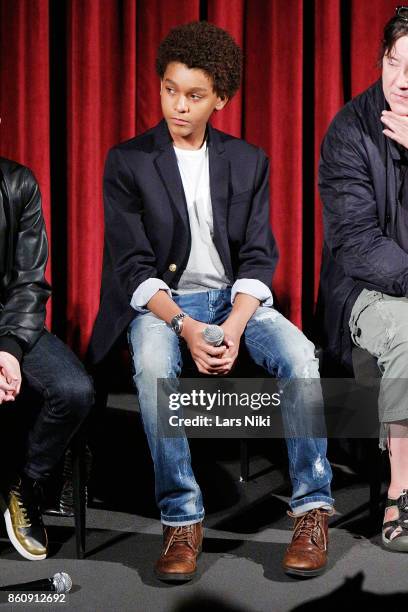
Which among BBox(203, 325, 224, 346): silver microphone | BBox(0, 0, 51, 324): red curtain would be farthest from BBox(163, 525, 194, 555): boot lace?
BBox(0, 0, 51, 324): red curtain

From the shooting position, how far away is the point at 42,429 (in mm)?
2320

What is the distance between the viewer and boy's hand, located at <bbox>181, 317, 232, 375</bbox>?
236 centimetres

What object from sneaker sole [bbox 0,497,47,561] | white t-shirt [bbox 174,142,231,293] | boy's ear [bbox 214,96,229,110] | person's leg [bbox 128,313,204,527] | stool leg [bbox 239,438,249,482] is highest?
boy's ear [bbox 214,96,229,110]

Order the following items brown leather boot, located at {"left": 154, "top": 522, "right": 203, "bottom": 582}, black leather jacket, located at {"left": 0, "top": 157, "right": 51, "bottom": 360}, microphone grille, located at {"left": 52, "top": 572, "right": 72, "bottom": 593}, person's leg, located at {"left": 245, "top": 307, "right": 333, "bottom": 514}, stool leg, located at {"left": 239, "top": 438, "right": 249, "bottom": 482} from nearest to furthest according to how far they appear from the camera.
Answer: microphone grille, located at {"left": 52, "top": 572, "right": 72, "bottom": 593} → brown leather boot, located at {"left": 154, "top": 522, "right": 203, "bottom": 582} → person's leg, located at {"left": 245, "top": 307, "right": 333, "bottom": 514} → black leather jacket, located at {"left": 0, "top": 157, "right": 51, "bottom": 360} → stool leg, located at {"left": 239, "top": 438, "right": 249, "bottom": 482}

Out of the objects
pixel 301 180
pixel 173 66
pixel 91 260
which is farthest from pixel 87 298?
pixel 173 66

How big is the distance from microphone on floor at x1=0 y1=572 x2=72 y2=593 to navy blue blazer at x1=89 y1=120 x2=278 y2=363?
692 mm

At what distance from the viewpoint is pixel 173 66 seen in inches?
101

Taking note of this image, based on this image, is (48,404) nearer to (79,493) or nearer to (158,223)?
(79,493)

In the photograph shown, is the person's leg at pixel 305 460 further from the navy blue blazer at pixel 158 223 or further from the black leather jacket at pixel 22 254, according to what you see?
the black leather jacket at pixel 22 254

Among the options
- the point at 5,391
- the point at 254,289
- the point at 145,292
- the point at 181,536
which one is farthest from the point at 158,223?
the point at 181,536

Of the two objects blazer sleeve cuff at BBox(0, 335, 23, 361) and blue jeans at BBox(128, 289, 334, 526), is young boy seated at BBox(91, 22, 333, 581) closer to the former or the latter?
blue jeans at BBox(128, 289, 334, 526)

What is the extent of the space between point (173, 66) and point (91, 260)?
48.1 inches

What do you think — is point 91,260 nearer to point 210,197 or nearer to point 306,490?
point 210,197


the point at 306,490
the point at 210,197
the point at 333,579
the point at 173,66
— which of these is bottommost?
the point at 333,579
